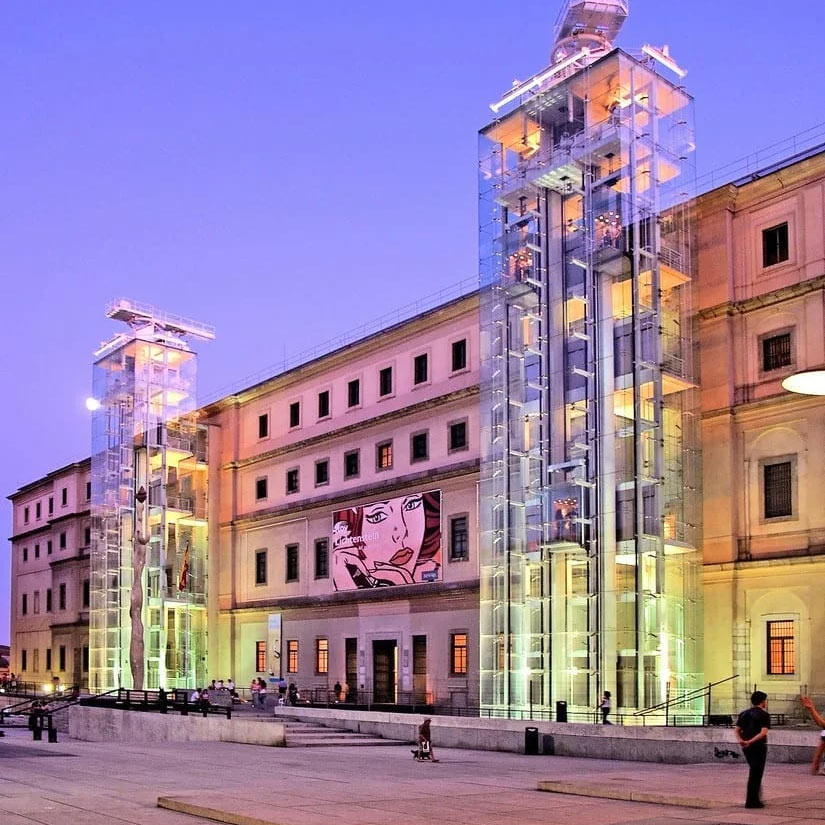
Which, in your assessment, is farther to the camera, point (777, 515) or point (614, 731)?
point (777, 515)

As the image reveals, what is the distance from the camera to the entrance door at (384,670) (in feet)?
167

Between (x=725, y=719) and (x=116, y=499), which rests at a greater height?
(x=116, y=499)

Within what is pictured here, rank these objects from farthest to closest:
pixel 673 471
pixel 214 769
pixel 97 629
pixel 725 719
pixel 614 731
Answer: pixel 97 629 < pixel 673 471 < pixel 725 719 < pixel 614 731 < pixel 214 769

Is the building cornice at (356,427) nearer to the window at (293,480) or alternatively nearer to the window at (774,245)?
the window at (293,480)

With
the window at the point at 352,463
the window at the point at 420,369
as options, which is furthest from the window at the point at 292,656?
the window at the point at 420,369

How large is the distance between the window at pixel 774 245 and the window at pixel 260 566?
31080 mm

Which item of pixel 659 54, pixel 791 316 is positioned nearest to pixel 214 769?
pixel 791 316

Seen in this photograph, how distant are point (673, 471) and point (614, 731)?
10650 mm

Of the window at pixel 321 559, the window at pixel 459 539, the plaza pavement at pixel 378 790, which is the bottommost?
the plaza pavement at pixel 378 790

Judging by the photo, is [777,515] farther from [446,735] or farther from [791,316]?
[446,735]

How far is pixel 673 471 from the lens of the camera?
1517 inches

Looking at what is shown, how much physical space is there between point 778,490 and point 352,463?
74.3 ft

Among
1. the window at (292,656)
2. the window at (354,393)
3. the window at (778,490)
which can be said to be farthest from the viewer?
the window at (292,656)

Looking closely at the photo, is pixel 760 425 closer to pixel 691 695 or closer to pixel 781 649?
pixel 781 649
